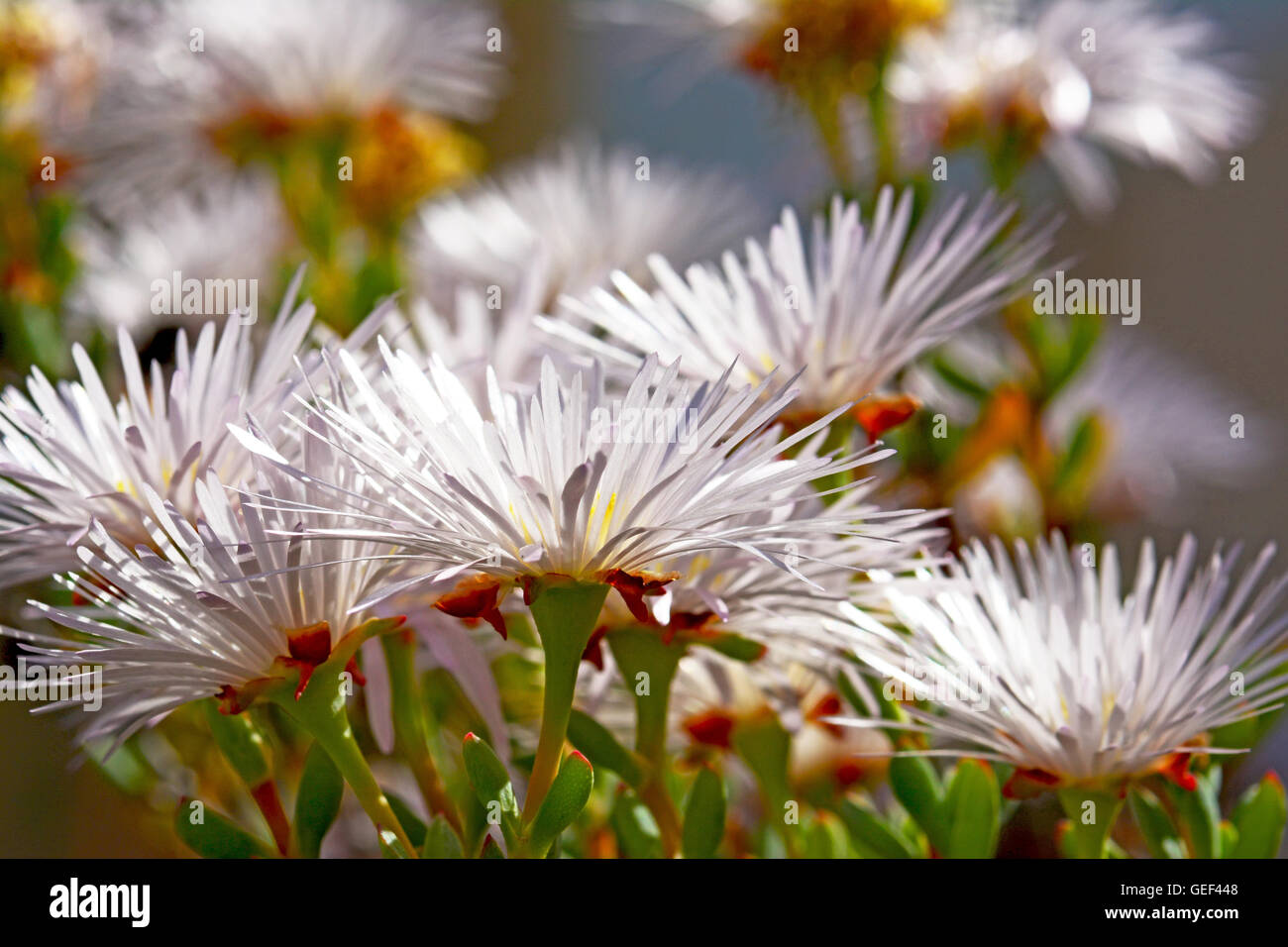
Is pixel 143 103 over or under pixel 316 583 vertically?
over

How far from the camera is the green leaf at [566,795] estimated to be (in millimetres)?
257

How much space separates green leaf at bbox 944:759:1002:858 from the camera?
11.8 inches

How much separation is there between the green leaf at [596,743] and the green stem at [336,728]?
1.8 inches

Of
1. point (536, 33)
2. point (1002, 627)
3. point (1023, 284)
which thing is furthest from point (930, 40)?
point (536, 33)

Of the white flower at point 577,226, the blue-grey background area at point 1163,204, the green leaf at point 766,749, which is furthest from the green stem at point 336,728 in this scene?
the blue-grey background area at point 1163,204

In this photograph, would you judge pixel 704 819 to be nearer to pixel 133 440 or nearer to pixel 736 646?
pixel 736 646

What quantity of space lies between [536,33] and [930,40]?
87 centimetres

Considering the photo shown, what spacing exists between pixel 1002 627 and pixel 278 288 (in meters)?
0.32

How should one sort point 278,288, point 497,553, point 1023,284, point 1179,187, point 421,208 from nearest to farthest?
point 497,553
point 1023,284
point 278,288
point 421,208
point 1179,187

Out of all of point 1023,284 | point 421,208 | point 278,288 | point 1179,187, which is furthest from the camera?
point 1179,187

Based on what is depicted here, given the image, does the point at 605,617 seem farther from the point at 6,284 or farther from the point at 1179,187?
the point at 1179,187

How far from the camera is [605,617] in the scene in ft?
1.01

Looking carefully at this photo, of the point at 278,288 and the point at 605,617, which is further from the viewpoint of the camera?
the point at 278,288
